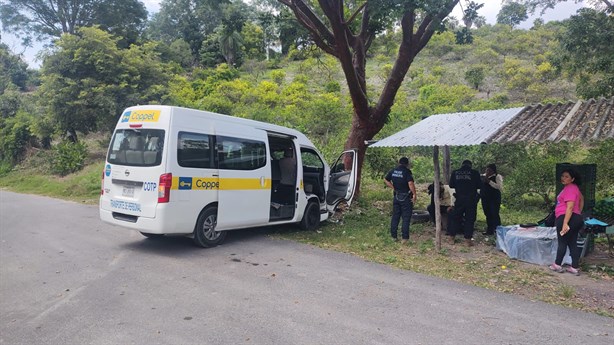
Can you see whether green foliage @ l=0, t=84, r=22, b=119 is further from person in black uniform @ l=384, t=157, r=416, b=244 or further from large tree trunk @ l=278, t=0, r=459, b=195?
person in black uniform @ l=384, t=157, r=416, b=244

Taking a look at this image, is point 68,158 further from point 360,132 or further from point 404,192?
point 404,192

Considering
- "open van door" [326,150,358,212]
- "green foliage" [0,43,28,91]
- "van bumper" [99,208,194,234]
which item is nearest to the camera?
"van bumper" [99,208,194,234]

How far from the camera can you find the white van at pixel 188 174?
20.7ft

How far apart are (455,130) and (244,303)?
5244 mm

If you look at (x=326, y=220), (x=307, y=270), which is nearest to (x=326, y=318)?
(x=307, y=270)

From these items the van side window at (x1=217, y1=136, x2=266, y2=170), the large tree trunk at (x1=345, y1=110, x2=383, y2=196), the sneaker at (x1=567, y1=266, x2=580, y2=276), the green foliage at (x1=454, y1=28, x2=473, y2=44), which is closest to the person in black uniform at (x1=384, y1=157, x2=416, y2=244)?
the van side window at (x1=217, y1=136, x2=266, y2=170)

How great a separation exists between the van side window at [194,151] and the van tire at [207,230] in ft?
2.61

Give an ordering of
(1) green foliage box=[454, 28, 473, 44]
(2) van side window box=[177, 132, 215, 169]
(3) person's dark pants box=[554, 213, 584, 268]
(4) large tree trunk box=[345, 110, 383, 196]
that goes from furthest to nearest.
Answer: (4) large tree trunk box=[345, 110, 383, 196] → (1) green foliage box=[454, 28, 473, 44] → (2) van side window box=[177, 132, 215, 169] → (3) person's dark pants box=[554, 213, 584, 268]

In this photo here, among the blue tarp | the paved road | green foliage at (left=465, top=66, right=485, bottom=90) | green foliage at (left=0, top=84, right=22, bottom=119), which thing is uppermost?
green foliage at (left=465, top=66, right=485, bottom=90)

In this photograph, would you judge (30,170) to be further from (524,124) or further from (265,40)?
(265,40)

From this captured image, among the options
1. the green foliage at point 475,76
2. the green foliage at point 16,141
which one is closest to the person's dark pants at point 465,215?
the green foliage at point 16,141

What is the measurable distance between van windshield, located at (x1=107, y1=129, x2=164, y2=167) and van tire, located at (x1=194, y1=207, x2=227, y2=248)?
1.20 metres

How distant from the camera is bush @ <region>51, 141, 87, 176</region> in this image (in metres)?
19.1

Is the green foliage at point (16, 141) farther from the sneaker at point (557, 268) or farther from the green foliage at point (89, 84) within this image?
the sneaker at point (557, 268)
